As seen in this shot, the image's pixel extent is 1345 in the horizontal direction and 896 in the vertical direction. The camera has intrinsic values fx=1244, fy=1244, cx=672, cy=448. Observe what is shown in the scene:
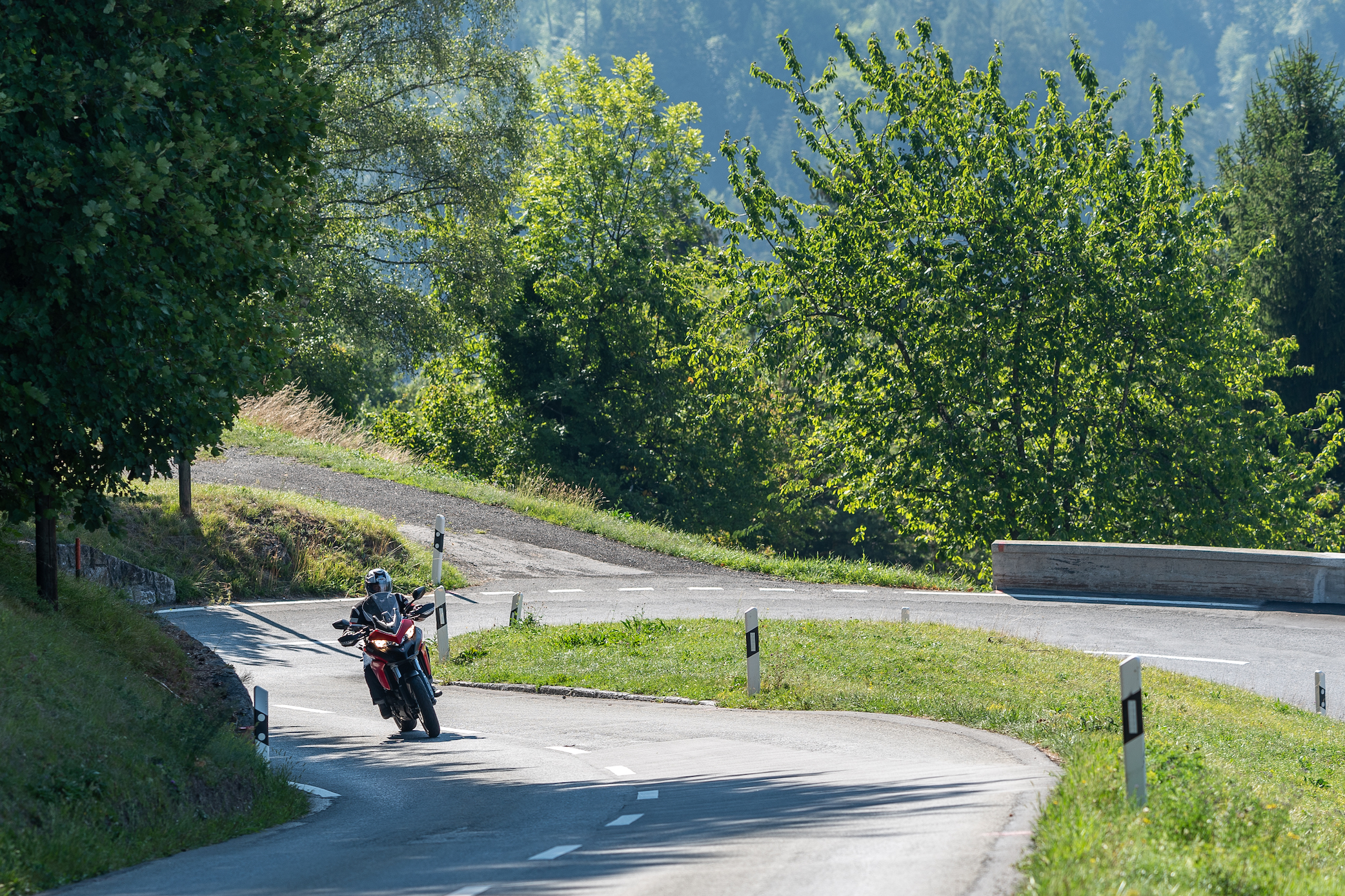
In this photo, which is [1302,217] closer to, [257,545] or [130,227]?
[257,545]

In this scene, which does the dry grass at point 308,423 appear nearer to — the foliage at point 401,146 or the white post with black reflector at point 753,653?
the foliage at point 401,146

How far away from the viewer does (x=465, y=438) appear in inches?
1764

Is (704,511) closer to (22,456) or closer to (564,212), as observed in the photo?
(564,212)

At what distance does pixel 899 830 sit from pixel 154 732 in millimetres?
5274

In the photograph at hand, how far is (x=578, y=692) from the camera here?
1446cm

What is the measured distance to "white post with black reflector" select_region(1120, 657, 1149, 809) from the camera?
6840mm

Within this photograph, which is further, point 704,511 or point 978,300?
point 704,511

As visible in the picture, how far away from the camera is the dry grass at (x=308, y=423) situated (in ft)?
111

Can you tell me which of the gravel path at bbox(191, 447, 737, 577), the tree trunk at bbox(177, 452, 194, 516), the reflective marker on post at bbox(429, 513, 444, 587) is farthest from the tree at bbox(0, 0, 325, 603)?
the gravel path at bbox(191, 447, 737, 577)


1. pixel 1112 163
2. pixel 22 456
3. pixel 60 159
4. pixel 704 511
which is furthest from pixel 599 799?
pixel 704 511

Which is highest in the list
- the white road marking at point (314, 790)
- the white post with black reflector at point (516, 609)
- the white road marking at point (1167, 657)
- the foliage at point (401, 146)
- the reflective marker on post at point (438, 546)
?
the foliage at point (401, 146)

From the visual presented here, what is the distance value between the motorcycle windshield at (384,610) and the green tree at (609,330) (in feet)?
97.3

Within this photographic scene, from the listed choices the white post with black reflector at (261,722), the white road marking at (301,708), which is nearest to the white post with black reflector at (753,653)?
the white road marking at (301,708)

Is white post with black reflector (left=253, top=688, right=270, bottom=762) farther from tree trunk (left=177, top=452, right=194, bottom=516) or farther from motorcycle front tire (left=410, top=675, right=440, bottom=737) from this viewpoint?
tree trunk (left=177, top=452, right=194, bottom=516)
